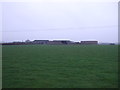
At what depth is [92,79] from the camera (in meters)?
6.19

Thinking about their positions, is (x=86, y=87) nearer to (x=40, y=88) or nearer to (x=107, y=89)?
(x=107, y=89)

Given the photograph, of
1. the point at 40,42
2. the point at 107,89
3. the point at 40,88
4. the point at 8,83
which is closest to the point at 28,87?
the point at 40,88

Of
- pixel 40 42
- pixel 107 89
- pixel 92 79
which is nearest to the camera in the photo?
pixel 107 89

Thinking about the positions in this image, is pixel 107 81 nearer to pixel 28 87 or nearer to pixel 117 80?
pixel 117 80

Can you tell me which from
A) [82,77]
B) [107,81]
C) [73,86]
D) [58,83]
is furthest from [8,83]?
[107,81]

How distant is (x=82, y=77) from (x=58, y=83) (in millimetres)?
1160

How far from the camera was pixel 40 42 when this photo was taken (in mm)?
94188

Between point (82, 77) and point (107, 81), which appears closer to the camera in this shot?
point (107, 81)

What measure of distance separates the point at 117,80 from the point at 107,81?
285 millimetres

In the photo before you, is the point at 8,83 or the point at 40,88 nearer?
the point at 40,88

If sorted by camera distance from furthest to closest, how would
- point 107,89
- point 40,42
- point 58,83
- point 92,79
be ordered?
1. point 40,42
2. point 92,79
3. point 58,83
4. point 107,89

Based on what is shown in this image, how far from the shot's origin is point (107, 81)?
595 cm

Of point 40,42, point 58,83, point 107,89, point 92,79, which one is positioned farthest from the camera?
point 40,42

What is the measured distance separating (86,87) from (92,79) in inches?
41.5
